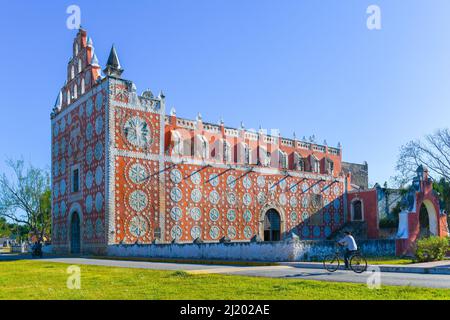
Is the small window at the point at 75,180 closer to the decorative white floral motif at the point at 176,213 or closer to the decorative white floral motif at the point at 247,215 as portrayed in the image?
the decorative white floral motif at the point at 176,213

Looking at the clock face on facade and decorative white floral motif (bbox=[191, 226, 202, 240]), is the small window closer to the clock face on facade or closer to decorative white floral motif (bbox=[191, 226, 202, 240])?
the clock face on facade

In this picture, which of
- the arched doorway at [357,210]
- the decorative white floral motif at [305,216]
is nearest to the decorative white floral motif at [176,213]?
the decorative white floral motif at [305,216]

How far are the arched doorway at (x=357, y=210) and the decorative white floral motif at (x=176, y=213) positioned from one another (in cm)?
2000

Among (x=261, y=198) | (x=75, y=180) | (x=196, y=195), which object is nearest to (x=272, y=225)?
(x=261, y=198)

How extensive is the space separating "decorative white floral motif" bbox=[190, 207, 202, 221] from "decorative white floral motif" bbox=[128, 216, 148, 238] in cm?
428

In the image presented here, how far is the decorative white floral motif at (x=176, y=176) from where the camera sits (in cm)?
3578

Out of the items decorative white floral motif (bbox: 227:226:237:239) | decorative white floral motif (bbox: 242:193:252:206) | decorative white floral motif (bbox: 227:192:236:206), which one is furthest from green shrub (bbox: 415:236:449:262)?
decorative white floral motif (bbox: 242:193:252:206)

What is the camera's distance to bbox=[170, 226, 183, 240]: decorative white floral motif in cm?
3500

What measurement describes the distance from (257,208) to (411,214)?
16734 mm

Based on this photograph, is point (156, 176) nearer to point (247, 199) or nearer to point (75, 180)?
point (75, 180)

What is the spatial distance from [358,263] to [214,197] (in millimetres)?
23018

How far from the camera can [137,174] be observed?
3359 centimetres
